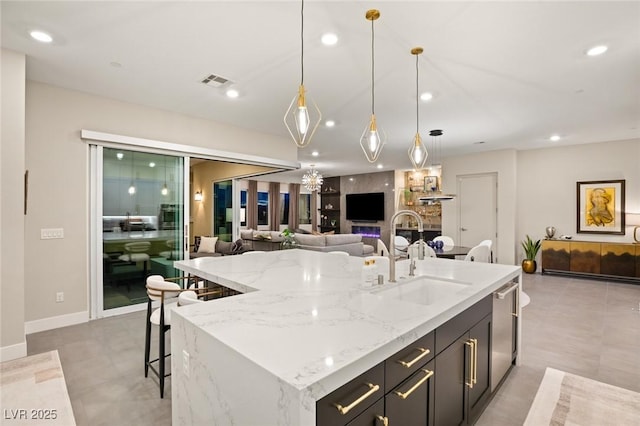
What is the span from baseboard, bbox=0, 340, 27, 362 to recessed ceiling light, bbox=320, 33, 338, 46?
3911 mm

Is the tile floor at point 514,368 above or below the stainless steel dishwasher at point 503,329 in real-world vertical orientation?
below

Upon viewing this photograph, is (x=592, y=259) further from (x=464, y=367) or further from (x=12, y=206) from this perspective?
(x=12, y=206)

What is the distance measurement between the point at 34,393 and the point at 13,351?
3.00 ft

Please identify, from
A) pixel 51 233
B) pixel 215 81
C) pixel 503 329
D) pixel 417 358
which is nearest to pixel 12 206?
pixel 51 233

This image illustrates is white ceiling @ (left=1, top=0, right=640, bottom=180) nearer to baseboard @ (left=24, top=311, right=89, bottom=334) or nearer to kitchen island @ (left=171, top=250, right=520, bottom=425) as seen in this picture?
kitchen island @ (left=171, top=250, right=520, bottom=425)

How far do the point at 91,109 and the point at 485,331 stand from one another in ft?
15.8

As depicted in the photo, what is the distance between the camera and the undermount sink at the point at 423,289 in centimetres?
201

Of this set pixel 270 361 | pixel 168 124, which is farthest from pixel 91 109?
pixel 270 361

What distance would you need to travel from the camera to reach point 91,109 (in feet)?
12.9

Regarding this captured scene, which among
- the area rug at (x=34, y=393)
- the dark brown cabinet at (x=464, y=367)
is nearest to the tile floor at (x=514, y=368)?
the area rug at (x=34, y=393)

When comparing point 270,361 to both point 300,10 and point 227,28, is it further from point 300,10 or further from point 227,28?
point 227,28

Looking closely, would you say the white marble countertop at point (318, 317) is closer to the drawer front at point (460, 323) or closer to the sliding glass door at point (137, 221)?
the drawer front at point (460, 323)

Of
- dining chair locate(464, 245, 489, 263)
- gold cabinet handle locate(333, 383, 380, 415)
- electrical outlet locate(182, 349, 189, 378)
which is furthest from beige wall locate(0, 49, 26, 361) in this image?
dining chair locate(464, 245, 489, 263)

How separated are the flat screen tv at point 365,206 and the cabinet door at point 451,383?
9319 millimetres
